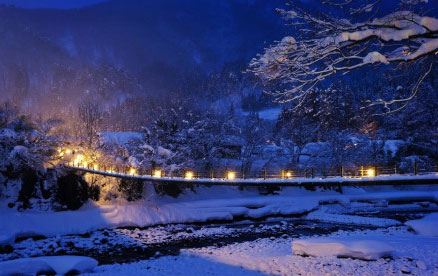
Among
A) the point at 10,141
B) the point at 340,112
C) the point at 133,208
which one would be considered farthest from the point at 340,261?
the point at 340,112

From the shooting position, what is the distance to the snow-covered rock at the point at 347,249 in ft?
32.1

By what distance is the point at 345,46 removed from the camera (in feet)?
14.1

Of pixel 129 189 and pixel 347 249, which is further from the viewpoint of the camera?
pixel 129 189

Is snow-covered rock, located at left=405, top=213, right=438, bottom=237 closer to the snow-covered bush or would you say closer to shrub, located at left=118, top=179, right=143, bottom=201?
shrub, located at left=118, top=179, right=143, bottom=201

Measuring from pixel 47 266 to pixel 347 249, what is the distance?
33.3 ft

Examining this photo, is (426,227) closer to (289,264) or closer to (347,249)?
(347,249)

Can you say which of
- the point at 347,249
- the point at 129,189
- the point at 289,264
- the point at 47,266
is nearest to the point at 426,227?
the point at 347,249

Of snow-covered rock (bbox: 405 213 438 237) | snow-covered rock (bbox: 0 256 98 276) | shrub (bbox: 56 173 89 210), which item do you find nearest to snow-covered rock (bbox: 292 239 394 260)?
snow-covered rock (bbox: 405 213 438 237)

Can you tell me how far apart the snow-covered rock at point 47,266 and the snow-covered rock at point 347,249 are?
7682 mm

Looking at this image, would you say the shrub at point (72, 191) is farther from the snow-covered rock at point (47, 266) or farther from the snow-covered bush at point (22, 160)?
the snow-covered rock at point (47, 266)

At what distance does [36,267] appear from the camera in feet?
35.1

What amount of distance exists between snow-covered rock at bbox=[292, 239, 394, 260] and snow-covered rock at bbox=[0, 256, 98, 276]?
7682 millimetres

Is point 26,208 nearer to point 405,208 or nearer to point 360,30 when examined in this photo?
point 360,30

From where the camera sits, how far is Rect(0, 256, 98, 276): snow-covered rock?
1045 cm
